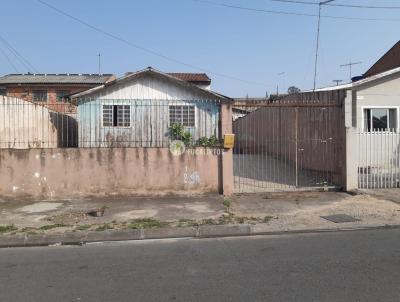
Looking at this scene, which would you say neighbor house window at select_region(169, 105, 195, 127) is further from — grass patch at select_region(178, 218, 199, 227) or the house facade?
grass patch at select_region(178, 218, 199, 227)

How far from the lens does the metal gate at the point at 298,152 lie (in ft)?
46.5

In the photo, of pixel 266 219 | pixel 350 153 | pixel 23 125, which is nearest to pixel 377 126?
pixel 350 153

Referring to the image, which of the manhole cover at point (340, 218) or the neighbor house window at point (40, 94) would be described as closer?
the manhole cover at point (340, 218)

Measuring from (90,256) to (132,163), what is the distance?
5786 mm

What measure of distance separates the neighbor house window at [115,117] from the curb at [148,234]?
10.1 m

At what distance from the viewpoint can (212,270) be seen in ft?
20.4

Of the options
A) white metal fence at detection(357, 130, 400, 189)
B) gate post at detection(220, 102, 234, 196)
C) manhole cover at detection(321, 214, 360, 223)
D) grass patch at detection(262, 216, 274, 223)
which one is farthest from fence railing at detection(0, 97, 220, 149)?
manhole cover at detection(321, 214, 360, 223)

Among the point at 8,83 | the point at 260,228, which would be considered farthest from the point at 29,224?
the point at 8,83

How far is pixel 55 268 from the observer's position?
6.56m

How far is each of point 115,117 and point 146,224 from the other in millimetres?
9738

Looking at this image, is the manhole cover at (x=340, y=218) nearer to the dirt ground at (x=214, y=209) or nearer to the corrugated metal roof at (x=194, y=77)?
the dirt ground at (x=214, y=209)

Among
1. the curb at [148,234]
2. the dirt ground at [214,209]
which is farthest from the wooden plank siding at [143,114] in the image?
the curb at [148,234]

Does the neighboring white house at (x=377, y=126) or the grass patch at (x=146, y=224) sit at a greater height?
the neighboring white house at (x=377, y=126)

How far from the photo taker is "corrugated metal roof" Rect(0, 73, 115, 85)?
4697cm
